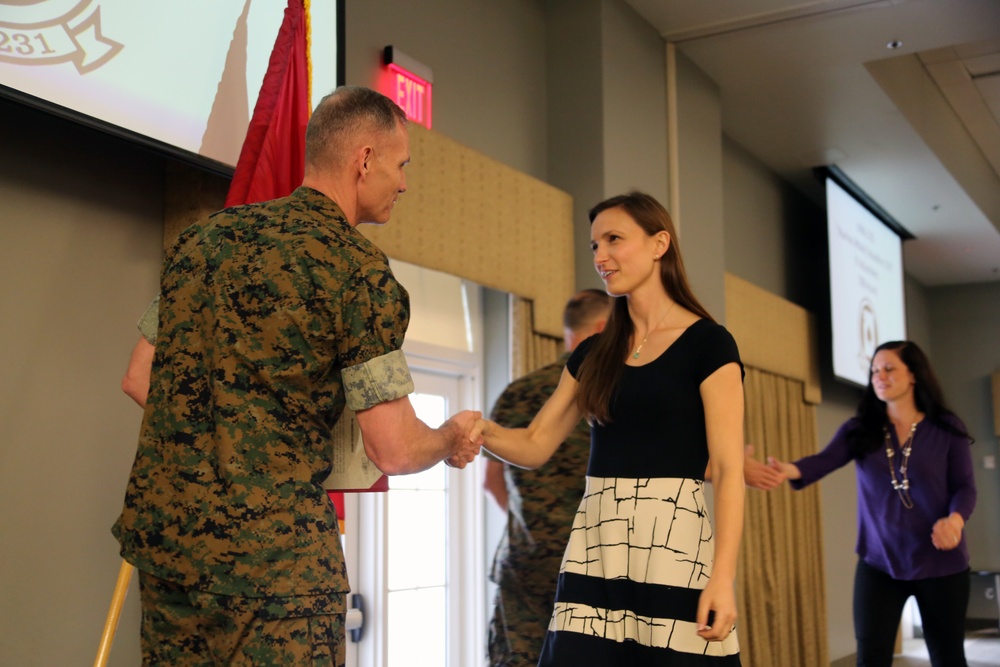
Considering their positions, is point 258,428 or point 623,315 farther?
point 623,315

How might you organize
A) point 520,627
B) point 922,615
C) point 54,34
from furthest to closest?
1. point 922,615
2. point 520,627
3. point 54,34

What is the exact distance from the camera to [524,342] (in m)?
4.59

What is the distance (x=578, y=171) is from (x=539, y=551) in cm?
271

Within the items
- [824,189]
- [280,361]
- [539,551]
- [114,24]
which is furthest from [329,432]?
[824,189]

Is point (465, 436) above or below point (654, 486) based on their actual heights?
above

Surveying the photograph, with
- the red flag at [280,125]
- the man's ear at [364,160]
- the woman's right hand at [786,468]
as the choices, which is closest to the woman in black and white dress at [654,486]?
the man's ear at [364,160]

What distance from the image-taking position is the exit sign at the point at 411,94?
4090 mm

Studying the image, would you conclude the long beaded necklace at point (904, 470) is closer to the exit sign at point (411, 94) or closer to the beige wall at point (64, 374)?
the exit sign at point (411, 94)

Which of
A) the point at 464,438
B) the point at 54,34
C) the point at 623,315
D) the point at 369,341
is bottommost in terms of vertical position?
the point at 464,438

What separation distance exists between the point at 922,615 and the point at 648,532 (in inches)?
88.9

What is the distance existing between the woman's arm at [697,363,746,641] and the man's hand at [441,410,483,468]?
0.49 meters

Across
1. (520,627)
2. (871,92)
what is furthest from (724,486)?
(871,92)

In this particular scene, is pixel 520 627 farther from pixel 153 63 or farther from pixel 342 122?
pixel 153 63

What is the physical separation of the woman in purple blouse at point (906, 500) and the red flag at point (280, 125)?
2.03 m
